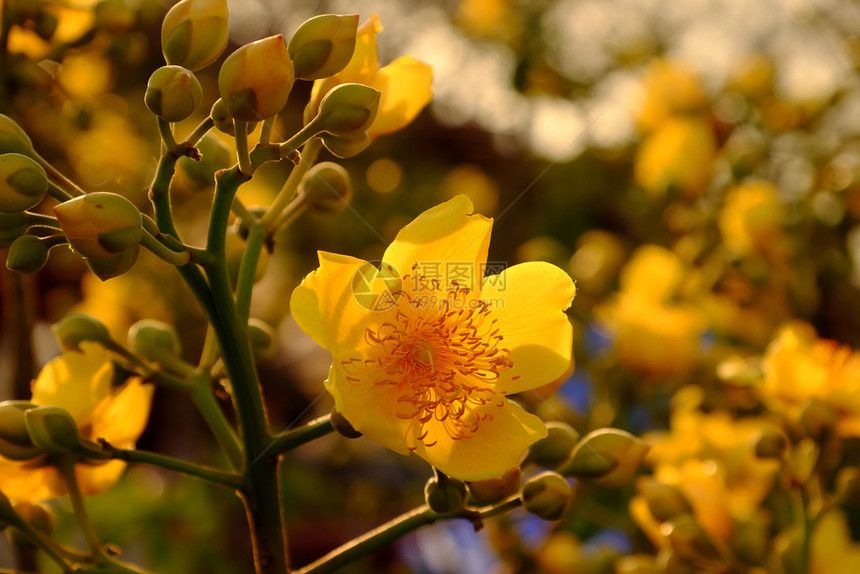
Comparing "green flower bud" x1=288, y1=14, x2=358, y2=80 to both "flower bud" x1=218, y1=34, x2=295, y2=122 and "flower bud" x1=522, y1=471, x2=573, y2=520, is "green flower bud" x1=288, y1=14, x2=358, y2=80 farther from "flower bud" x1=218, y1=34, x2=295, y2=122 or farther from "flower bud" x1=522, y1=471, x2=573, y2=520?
"flower bud" x1=522, y1=471, x2=573, y2=520

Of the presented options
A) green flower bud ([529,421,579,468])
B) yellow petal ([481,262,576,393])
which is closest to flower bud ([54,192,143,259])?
yellow petal ([481,262,576,393])

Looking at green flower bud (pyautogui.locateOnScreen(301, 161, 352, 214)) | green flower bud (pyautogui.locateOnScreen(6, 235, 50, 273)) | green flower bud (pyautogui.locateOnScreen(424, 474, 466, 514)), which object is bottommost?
green flower bud (pyautogui.locateOnScreen(424, 474, 466, 514))

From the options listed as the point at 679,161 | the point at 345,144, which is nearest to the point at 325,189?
the point at 345,144

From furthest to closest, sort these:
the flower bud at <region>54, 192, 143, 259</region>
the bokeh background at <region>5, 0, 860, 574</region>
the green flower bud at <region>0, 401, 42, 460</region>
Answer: the bokeh background at <region>5, 0, 860, 574</region> → the green flower bud at <region>0, 401, 42, 460</region> → the flower bud at <region>54, 192, 143, 259</region>

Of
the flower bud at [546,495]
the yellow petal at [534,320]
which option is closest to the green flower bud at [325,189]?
the yellow petal at [534,320]

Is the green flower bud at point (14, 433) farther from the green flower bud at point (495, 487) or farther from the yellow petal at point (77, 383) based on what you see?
the green flower bud at point (495, 487)
